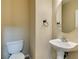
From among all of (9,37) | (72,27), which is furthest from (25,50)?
(72,27)

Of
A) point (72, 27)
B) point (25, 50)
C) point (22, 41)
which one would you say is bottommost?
point (25, 50)

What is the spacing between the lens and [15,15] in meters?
3.30

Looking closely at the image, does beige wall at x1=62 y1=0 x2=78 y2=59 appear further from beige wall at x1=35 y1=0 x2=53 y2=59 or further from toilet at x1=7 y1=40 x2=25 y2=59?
toilet at x1=7 y1=40 x2=25 y2=59

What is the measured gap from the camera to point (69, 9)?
2.50 metres

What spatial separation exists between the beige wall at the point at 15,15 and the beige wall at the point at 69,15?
46.5 inches

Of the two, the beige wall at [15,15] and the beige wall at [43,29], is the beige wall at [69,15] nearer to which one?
the beige wall at [43,29]

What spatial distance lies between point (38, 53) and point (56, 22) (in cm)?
84

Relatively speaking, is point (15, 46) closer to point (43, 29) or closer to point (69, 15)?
point (43, 29)

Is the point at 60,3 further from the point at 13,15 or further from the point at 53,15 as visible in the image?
the point at 13,15

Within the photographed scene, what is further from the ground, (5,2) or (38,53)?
(5,2)

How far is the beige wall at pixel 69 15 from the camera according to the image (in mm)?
2395

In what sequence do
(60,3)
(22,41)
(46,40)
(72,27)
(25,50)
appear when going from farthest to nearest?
(25,50)
(22,41)
(46,40)
(60,3)
(72,27)

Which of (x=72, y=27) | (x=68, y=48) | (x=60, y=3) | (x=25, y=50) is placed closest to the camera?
(x=68, y=48)

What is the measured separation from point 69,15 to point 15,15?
1.48 metres
